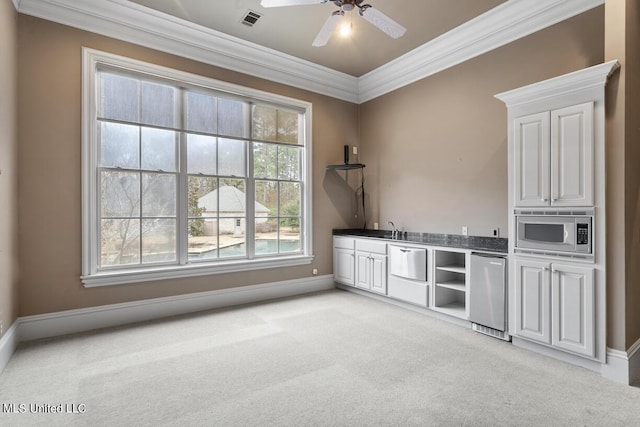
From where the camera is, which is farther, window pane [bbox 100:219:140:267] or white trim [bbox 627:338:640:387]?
window pane [bbox 100:219:140:267]

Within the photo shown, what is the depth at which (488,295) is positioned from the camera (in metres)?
3.21

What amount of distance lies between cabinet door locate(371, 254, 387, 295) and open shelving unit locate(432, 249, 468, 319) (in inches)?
29.6

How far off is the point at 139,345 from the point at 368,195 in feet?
12.4

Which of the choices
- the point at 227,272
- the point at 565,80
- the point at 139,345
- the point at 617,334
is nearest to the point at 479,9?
Result: the point at 565,80

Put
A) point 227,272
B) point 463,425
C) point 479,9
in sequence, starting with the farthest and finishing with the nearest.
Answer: point 227,272, point 479,9, point 463,425

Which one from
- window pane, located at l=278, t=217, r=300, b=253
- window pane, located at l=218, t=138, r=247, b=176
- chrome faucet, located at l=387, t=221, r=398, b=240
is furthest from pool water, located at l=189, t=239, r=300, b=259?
chrome faucet, located at l=387, t=221, r=398, b=240

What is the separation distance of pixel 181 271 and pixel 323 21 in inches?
133

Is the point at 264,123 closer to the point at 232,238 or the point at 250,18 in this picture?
the point at 250,18

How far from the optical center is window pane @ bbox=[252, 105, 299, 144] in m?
4.64

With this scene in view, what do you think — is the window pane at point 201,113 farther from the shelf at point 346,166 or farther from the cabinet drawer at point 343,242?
the cabinet drawer at point 343,242

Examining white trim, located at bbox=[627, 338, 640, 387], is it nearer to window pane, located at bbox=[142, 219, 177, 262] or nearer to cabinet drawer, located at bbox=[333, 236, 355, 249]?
cabinet drawer, located at bbox=[333, 236, 355, 249]

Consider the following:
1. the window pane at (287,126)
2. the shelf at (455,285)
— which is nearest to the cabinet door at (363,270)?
the shelf at (455,285)

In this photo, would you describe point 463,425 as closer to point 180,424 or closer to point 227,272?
point 180,424

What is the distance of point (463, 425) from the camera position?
74.8 inches
